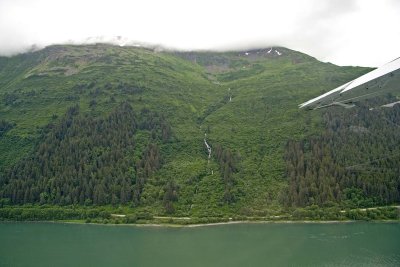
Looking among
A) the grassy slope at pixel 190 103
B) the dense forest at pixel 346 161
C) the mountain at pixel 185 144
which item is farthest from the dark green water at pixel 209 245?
the grassy slope at pixel 190 103

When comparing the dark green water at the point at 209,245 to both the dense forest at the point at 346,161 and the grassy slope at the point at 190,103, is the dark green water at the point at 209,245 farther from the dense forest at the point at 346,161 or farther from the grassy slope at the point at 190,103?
the grassy slope at the point at 190,103

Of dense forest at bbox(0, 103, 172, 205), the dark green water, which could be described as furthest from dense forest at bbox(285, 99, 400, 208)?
dense forest at bbox(0, 103, 172, 205)

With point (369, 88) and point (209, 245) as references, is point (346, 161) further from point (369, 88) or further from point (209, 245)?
point (369, 88)

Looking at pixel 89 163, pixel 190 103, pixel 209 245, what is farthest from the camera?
pixel 190 103

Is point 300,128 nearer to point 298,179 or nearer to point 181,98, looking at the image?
point 298,179

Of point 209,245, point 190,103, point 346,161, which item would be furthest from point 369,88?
point 190,103
